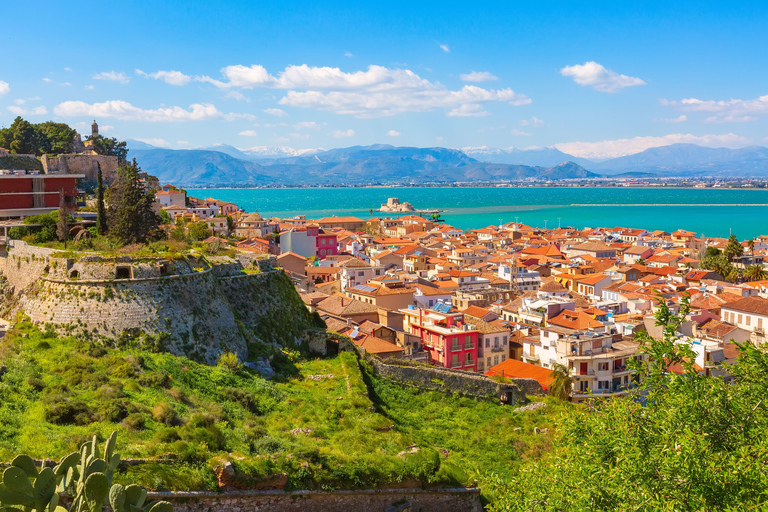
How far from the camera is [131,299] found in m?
22.6

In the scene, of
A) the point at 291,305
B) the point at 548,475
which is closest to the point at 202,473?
the point at 548,475

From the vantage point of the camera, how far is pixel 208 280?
2594cm

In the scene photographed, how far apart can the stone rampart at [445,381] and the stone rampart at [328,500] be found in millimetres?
10018

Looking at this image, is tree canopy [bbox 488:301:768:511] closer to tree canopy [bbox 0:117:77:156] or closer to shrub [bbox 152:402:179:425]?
shrub [bbox 152:402:179:425]

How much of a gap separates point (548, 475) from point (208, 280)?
17176 mm

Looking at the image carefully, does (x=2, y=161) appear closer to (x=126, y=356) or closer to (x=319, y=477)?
(x=126, y=356)

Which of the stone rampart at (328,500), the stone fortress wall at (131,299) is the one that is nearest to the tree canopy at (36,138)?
the stone fortress wall at (131,299)

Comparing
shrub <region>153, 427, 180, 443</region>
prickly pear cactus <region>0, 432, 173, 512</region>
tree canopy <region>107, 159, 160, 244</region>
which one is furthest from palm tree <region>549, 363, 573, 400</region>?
prickly pear cactus <region>0, 432, 173, 512</region>

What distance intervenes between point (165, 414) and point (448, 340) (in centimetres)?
1923

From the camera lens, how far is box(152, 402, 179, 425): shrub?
1683 centimetres

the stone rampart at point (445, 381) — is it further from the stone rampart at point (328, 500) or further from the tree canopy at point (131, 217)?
the tree canopy at point (131, 217)

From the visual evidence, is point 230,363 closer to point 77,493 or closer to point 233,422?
point 233,422

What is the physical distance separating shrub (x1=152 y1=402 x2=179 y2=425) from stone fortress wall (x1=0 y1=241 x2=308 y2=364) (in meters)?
5.46

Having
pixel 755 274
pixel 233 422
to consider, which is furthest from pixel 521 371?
pixel 755 274
